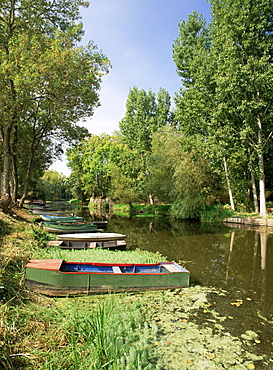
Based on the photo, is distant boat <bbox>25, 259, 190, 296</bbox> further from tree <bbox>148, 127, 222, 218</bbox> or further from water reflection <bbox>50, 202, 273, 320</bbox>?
tree <bbox>148, 127, 222, 218</bbox>

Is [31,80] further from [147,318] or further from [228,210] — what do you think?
[228,210]

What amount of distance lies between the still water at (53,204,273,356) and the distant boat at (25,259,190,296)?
55.9 inches

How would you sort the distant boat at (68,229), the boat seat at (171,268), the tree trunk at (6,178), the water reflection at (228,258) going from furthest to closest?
the distant boat at (68,229)
the tree trunk at (6,178)
the water reflection at (228,258)
the boat seat at (171,268)

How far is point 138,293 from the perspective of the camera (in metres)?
6.50

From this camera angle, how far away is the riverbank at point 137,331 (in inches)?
125

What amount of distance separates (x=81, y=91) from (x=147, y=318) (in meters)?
11.6

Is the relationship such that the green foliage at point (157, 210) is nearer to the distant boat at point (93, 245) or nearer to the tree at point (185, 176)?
the tree at point (185, 176)

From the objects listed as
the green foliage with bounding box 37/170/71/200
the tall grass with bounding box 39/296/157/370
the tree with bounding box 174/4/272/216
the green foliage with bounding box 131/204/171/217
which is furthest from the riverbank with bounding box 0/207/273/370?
the green foliage with bounding box 37/170/71/200

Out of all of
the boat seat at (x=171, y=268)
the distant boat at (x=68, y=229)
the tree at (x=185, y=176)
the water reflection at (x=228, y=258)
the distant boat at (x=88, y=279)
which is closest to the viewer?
the distant boat at (x=88, y=279)

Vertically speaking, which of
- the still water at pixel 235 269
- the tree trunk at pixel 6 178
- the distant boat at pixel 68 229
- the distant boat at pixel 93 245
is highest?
the tree trunk at pixel 6 178

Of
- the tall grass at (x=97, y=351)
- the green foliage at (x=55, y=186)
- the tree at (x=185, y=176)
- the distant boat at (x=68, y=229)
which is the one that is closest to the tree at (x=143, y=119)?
the tree at (x=185, y=176)

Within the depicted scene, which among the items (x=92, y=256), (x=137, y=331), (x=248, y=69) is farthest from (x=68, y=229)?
(x=248, y=69)

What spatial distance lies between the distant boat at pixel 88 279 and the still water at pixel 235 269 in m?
1.42

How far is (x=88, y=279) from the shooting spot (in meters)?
6.13
